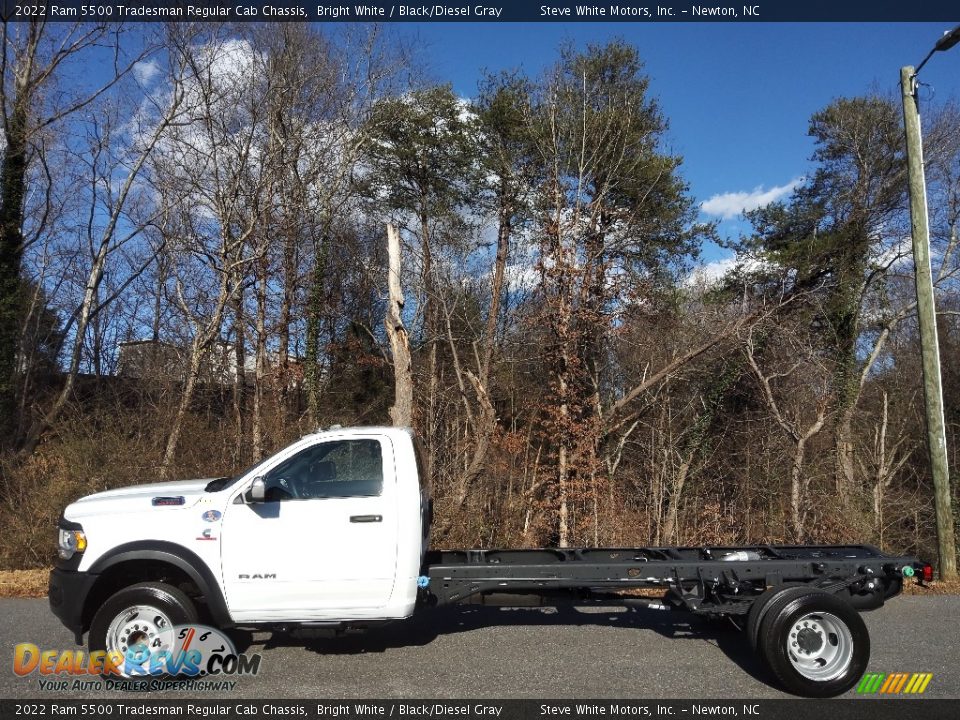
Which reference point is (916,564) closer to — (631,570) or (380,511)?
(631,570)

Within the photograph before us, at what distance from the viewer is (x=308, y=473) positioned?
19.5 feet

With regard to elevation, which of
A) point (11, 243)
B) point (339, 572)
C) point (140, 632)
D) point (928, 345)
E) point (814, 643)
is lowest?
point (814, 643)

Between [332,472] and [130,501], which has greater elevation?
[332,472]

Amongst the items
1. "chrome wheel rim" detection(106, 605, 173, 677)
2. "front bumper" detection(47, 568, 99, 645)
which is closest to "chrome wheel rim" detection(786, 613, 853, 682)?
"chrome wheel rim" detection(106, 605, 173, 677)

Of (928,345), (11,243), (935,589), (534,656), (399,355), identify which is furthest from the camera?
(11,243)

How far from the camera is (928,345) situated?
10094mm

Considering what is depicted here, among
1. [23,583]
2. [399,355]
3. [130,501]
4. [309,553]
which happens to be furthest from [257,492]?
[399,355]

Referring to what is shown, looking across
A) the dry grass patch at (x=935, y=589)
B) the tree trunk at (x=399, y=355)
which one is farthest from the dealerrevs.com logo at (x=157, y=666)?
the dry grass patch at (x=935, y=589)

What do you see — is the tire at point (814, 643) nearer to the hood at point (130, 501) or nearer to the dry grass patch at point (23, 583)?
the hood at point (130, 501)

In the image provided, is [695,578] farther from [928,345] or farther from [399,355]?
[399,355]

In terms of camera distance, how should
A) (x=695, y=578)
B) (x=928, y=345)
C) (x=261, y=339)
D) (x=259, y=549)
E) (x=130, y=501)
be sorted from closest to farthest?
(x=259, y=549), (x=130, y=501), (x=695, y=578), (x=928, y=345), (x=261, y=339)

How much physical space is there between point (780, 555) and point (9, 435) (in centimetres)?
1795

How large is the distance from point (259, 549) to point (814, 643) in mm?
4249

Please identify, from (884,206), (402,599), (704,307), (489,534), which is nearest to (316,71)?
(704,307)
